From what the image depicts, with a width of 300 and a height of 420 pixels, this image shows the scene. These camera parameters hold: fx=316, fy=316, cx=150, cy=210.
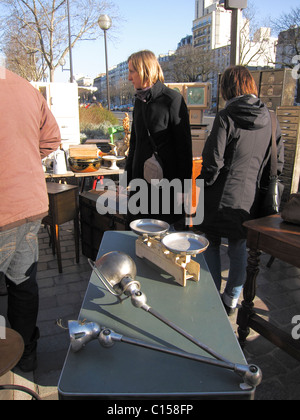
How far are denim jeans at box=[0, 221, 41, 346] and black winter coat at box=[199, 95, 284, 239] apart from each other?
1255 millimetres

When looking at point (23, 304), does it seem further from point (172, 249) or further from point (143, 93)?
point (143, 93)

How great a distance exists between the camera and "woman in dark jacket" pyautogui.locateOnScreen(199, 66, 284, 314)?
219cm

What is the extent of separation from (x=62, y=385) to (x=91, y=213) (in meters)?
2.82

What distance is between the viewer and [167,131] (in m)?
2.37

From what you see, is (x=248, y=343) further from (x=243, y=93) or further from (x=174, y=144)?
(x=243, y=93)

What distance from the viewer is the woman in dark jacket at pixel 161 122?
227cm

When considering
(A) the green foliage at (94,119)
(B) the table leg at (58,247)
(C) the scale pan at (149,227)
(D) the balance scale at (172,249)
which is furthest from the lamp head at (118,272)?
(A) the green foliage at (94,119)

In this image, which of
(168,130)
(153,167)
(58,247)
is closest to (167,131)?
(168,130)

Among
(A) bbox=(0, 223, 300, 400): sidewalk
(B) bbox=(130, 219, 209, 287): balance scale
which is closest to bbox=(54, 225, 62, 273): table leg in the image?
(A) bbox=(0, 223, 300, 400): sidewalk

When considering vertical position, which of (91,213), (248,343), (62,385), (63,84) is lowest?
(248,343)

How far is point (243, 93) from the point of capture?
2.23 meters

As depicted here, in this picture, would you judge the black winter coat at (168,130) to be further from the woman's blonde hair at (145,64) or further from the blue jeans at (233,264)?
the blue jeans at (233,264)

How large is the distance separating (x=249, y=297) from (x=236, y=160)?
975mm

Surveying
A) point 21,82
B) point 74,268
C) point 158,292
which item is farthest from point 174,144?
point 74,268
